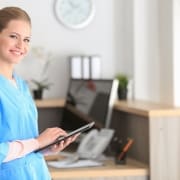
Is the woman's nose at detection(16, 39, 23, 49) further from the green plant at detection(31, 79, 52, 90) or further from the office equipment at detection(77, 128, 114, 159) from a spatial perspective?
the green plant at detection(31, 79, 52, 90)

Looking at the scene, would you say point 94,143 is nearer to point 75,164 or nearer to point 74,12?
point 75,164

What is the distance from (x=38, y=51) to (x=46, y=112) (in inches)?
18.4

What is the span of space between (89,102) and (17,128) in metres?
1.69

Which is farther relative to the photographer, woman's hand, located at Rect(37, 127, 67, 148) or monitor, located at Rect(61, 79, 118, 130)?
monitor, located at Rect(61, 79, 118, 130)

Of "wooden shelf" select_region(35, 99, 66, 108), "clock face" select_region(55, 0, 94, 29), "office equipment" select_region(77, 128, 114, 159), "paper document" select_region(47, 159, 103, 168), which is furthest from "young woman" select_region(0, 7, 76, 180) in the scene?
"clock face" select_region(55, 0, 94, 29)

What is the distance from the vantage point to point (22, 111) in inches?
61.9

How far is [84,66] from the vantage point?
3613 millimetres

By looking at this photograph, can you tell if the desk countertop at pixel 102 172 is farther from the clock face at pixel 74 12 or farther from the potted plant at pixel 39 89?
the clock face at pixel 74 12

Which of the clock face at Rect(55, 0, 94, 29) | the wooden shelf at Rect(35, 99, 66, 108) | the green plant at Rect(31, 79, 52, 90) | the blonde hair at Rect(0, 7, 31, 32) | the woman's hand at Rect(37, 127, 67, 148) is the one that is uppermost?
the clock face at Rect(55, 0, 94, 29)

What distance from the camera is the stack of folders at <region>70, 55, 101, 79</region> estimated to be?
11.8ft

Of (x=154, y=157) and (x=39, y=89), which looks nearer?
(x=154, y=157)

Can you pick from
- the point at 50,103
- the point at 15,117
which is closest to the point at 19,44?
the point at 15,117

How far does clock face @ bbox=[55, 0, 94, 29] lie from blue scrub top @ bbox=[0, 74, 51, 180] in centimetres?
209

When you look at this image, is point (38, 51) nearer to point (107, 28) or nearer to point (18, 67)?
point (18, 67)
